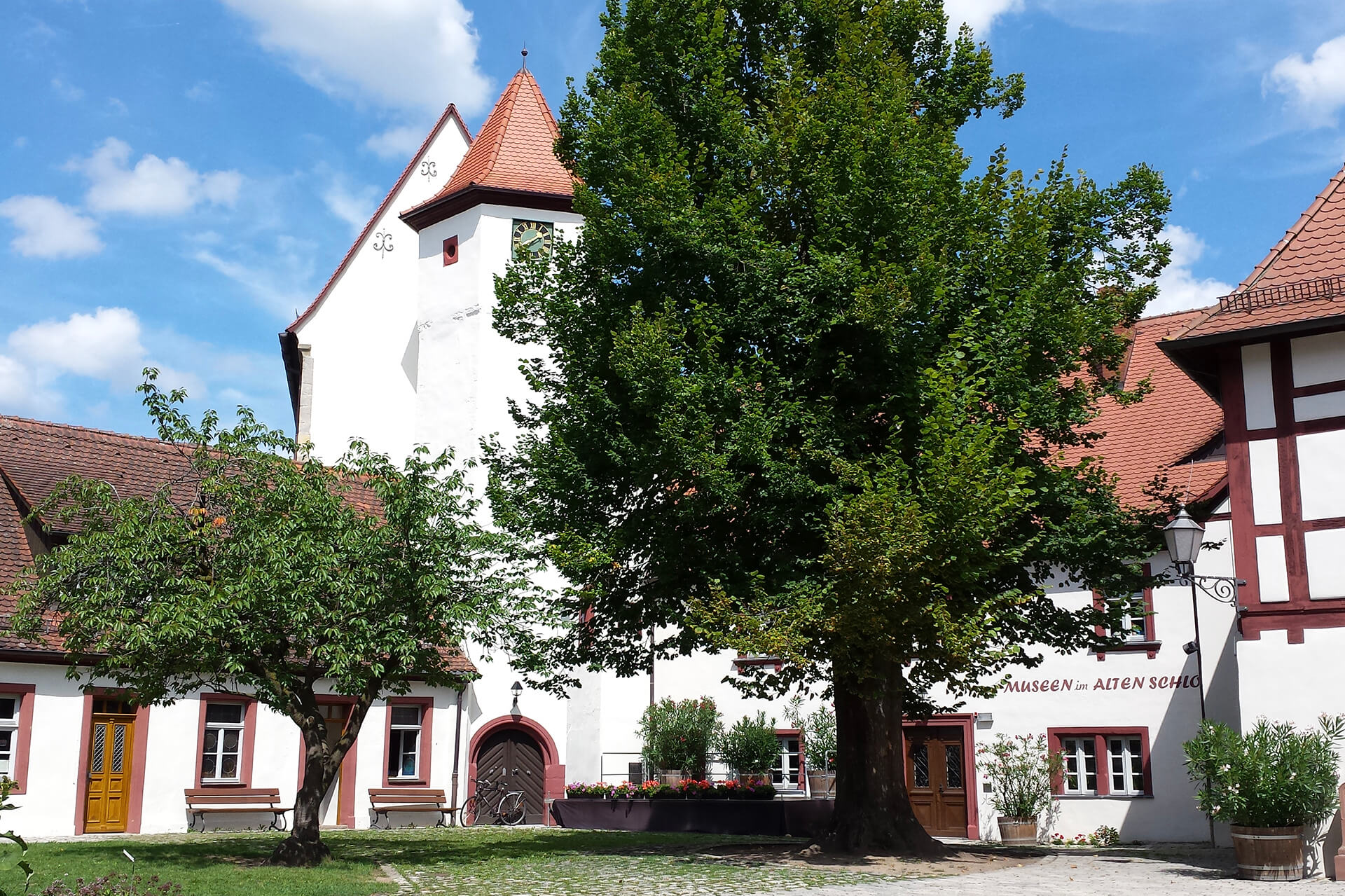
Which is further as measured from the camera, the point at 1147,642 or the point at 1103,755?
the point at 1103,755

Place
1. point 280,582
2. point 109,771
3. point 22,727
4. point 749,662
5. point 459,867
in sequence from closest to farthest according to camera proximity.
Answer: point 280,582 < point 459,867 < point 22,727 < point 109,771 < point 749,662

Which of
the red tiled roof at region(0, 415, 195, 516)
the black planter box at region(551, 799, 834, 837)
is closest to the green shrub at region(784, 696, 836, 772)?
the black planter box at region(551, 799, 834, 837)

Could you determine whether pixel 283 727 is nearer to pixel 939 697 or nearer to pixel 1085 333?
pixel 939 697

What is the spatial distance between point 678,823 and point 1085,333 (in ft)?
→ 39.6

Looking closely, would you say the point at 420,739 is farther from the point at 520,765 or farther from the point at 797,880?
the point at 797,880

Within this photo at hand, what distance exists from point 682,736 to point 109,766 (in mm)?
10299

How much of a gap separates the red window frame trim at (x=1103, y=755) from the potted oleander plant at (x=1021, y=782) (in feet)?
0.39

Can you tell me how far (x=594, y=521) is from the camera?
51.6 feet

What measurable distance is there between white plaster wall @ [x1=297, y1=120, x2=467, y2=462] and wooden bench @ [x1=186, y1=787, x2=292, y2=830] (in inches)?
403

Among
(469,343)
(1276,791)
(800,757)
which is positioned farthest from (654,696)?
(1276,791)

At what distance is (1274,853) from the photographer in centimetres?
1310

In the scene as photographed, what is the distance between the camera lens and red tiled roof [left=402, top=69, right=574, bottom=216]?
28.5 m

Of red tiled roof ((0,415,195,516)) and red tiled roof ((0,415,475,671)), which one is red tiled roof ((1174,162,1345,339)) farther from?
red tiled roof ((0,415,195,516))

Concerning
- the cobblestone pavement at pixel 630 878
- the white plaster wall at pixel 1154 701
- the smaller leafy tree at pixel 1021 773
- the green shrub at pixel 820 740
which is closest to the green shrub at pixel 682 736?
the green shrub at pixel 820 740
